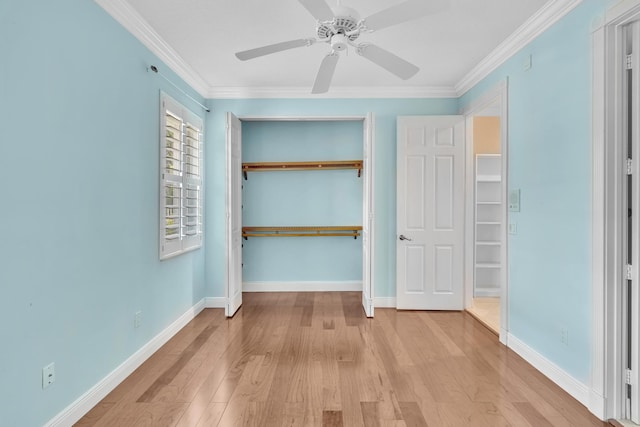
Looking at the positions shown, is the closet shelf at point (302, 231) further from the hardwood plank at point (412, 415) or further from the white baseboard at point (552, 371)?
the hardwood plank at point (412, 415)

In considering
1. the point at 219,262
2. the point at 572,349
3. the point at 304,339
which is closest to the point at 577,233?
the point at 572,349

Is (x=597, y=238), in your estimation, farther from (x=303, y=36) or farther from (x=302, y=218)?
(x=302, y=218)

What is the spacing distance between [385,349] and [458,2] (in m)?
2.87

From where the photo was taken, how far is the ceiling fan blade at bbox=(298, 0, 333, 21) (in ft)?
6.35

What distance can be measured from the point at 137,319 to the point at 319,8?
2632 mm

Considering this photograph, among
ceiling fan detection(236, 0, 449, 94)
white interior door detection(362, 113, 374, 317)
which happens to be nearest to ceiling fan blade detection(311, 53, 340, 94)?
ceiling fan detection(236, 0, 449, 94)

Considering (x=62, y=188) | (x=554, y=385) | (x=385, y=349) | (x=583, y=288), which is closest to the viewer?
(x=62, y=188)

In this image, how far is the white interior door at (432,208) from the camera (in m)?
4.39

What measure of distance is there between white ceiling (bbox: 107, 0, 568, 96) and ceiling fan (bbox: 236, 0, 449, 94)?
0.47 meters

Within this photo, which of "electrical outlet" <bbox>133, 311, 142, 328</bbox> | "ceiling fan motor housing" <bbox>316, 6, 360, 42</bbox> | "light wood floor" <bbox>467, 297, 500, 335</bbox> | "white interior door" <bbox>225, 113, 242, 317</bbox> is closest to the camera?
"ceiling fan motor housing" <bbox>316, 6, 360, 42</bbox>

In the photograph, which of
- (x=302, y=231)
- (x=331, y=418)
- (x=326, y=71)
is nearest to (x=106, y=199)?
(x=326, y=71)

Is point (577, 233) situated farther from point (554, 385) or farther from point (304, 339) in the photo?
point (304, 339)

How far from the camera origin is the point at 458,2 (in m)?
2.67

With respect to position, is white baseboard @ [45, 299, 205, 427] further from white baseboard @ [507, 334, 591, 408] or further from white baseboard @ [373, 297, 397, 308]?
white baseboard @ [507, 334, 591, 408]
